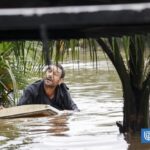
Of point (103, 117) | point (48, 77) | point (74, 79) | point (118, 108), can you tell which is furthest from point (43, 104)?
point (74, 79)

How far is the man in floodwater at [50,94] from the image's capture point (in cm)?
766

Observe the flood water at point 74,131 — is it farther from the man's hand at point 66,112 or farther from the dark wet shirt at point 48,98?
the dark wet shirt at point 48,98

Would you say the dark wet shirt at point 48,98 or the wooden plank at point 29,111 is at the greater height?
the dark wet shirt at point 48,98

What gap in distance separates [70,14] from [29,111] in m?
5.99

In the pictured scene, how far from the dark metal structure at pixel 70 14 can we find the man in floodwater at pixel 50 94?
623 centimetres

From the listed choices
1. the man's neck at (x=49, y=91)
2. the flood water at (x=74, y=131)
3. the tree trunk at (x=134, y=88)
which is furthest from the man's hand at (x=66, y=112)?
the tree trunk at (x=134, y=88)

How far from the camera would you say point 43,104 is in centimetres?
762

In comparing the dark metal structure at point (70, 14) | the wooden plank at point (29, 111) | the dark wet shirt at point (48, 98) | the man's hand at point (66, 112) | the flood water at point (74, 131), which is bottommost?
the flood water at point (74, 131)

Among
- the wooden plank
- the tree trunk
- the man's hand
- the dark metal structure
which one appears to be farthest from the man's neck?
the dark metal structure

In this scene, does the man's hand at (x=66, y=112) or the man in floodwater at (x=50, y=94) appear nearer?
the man's hand at (x=66, y=112)

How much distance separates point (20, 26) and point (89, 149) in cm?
412

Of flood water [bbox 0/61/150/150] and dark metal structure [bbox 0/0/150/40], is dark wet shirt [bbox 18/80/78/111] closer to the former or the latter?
flood water [bbox 0/61/150/150]

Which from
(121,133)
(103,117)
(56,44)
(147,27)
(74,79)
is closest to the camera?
(147,27)

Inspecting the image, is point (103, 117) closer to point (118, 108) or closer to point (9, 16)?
point (118, 108)
